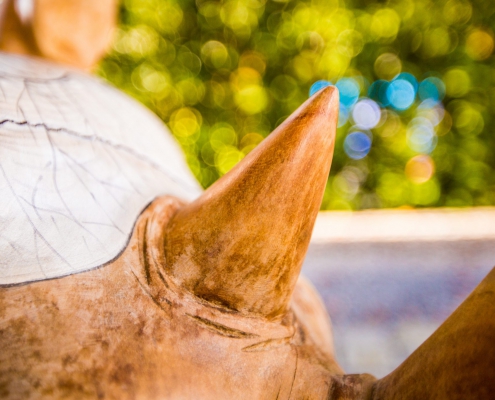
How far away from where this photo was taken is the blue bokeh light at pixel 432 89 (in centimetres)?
232

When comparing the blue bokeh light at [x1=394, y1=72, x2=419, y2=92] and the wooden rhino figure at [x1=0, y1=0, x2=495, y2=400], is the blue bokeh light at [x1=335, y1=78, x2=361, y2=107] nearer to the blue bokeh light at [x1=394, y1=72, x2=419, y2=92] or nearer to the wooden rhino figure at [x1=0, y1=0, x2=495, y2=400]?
the blue bokeh light at [x1=394, y1=72, x2=419, y2=92]

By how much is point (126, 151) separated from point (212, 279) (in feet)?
1.14

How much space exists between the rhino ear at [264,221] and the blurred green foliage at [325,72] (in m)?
1.94

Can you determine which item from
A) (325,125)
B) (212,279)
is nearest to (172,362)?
(212,279)

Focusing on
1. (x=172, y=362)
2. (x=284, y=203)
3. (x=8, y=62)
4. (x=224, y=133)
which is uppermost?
(x=8, y=62)

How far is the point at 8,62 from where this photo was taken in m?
0.71

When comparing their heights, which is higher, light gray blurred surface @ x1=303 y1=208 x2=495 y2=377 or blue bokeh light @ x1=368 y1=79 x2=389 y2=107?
blue bokeh light @ x1=368 y1=79 x2=389 y2=107

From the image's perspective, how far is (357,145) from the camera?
Answer: 246cm

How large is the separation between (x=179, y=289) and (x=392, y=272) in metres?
1.11

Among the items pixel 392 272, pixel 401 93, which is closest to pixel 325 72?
pixel 401 93

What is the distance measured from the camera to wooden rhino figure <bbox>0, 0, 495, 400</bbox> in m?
0.42

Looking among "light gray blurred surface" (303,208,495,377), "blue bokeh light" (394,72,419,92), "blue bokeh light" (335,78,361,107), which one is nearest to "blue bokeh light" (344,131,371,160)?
"blue bokeh light" (335,78,361,107)

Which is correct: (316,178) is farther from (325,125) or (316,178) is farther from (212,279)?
(212,279)

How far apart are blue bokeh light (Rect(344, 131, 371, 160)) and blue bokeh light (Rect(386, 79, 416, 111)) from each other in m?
0.25
